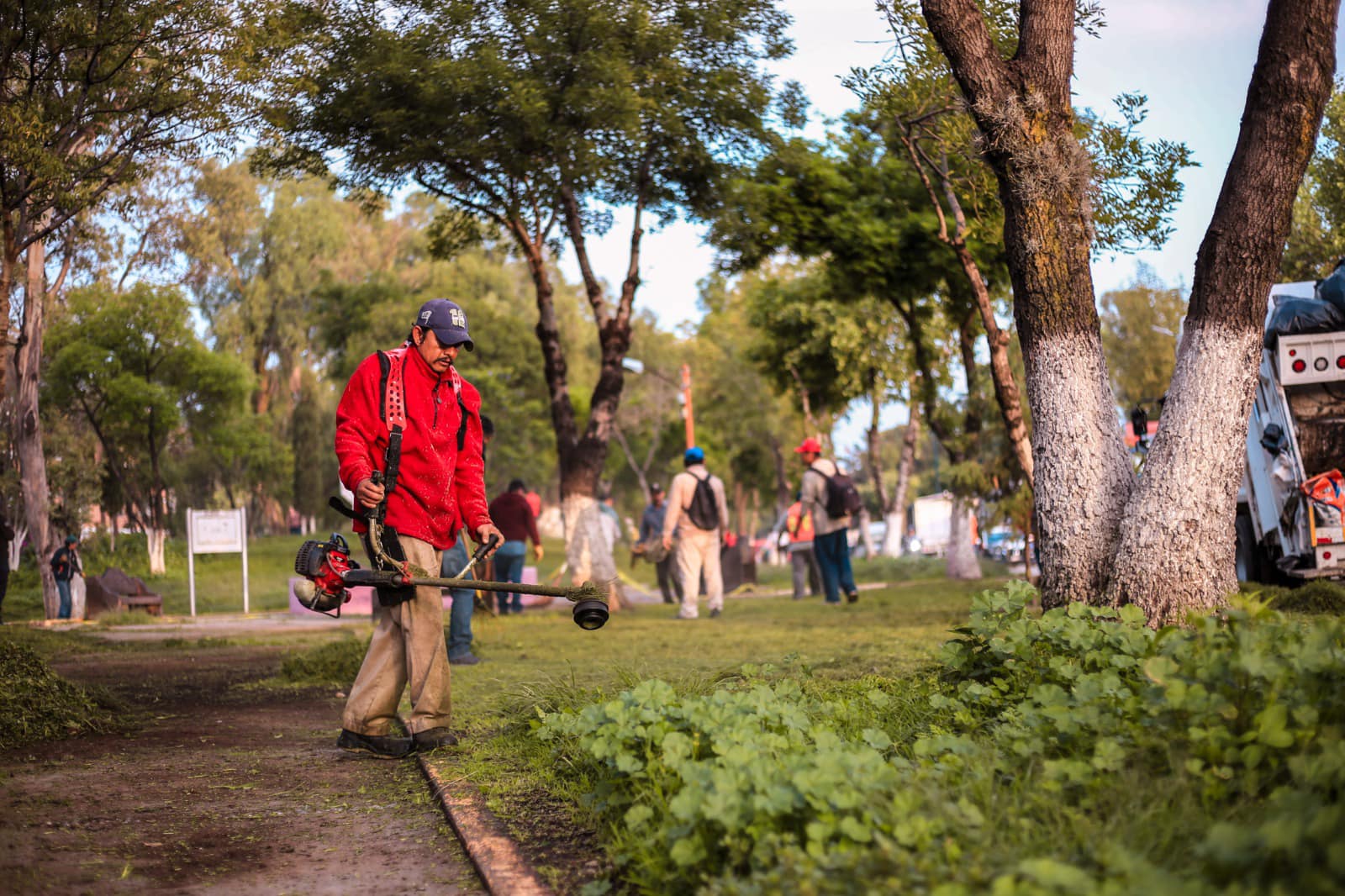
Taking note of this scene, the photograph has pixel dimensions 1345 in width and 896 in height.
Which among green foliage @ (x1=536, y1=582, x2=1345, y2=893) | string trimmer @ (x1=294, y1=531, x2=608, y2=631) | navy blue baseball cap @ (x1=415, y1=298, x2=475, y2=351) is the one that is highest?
navy blue baseball cap @ (x1=415, y1=298, x2=475, y2=351)

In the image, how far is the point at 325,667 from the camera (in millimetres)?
10680

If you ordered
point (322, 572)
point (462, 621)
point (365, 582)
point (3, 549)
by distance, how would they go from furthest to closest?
point (3, 549) < point (462, 621) < point (322, 572) < point (365, 582)

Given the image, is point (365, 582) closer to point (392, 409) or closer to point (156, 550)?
point (392, 409)

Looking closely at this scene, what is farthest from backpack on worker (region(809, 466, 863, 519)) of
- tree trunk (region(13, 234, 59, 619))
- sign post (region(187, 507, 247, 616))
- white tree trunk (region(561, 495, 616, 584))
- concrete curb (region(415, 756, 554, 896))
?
tree trunk (region(13, 234, 59, 619))

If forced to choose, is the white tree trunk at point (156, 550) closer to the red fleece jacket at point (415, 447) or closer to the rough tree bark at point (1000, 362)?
the rough tree bark at point (1000, 362)

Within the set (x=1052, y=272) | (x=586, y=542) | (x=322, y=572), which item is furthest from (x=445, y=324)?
(x=586, y=542)

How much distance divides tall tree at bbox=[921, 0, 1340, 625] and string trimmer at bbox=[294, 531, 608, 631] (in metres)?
2.81

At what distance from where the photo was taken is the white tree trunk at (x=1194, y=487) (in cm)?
690

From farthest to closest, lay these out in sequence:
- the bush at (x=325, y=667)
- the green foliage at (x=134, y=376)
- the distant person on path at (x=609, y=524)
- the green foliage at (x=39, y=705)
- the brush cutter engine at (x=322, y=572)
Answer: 1. the green foliage at (x=134, y=376)
2. the distant person on path at (x=609, y=524)
3. the bush at (x=325, y=667)
4. the green foliage at (x=39, y=705)
5. the brush cutter engine at (x=322, y=572)

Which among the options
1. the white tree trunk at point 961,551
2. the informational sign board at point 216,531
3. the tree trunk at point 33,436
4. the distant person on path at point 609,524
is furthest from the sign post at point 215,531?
the white tree trunk at point 961,551

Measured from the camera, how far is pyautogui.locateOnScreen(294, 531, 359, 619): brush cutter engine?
632 cm

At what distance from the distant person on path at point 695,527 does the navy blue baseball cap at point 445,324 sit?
1118cm

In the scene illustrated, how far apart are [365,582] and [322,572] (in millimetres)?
299

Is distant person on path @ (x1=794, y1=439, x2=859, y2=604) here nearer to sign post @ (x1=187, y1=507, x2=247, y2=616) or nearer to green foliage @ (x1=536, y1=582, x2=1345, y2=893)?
sign post @ (x1=187, y1=507, x2=247, y2=616)
